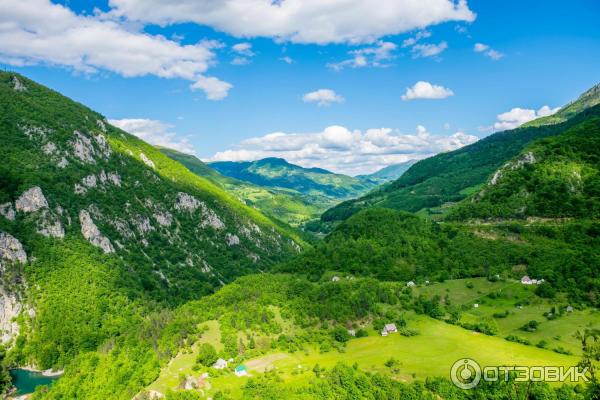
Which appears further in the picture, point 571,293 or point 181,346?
point 571,293

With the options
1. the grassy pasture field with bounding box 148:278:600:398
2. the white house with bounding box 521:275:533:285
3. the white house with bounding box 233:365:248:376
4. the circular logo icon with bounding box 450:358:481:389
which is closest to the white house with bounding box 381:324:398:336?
the grassy pasture field with bounding box 148:278:600:398

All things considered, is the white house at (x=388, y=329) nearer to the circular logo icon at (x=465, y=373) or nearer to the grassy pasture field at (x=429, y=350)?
the grassy pasture field at (x=429, y=350)

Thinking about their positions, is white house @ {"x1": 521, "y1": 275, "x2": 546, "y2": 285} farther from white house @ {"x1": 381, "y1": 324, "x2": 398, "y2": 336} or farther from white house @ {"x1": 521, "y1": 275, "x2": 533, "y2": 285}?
white house @ {"x1": 381, "y1": 324, "x2": 398, "y2": 336}

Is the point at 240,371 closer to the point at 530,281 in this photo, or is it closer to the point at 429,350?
the point at 429,350

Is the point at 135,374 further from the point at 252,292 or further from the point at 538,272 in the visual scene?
the point at 538,272

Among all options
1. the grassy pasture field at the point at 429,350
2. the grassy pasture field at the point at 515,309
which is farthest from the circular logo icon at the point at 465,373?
the grassy pasture field at the point at 515,309

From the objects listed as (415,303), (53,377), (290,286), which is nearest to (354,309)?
(415,303)

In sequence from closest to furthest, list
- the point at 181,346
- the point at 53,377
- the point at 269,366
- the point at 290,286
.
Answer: the point at 269,366, the point at 181,346, the point at 53,377, the point at 290,286

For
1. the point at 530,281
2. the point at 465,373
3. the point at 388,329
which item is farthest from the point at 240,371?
the point at 530,281
